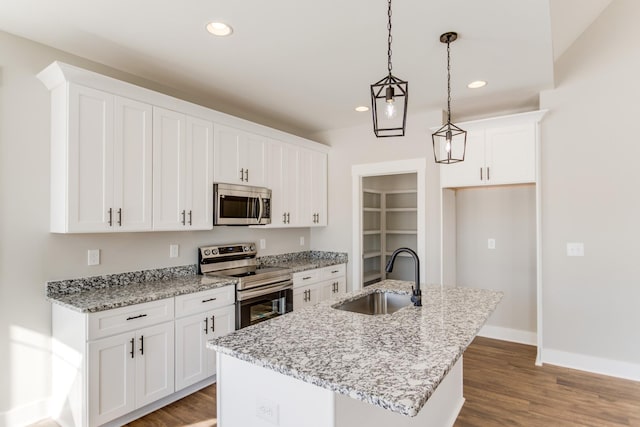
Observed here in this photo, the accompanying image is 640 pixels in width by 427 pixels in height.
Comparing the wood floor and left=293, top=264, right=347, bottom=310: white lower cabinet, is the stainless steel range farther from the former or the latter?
the wood floor

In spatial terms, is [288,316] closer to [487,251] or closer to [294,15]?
[294,15]

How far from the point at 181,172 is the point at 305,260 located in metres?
2.26

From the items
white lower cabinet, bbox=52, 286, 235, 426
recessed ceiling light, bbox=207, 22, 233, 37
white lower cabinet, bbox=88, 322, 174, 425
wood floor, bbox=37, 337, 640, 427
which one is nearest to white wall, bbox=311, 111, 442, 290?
wood floor, bbox=37, 337, 640, 427

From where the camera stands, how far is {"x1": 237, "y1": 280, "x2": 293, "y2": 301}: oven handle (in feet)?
10.6

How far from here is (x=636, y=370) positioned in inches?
125

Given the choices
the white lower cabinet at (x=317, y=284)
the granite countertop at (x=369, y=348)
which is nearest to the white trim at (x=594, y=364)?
the granite countertop at (x=369, y=348)

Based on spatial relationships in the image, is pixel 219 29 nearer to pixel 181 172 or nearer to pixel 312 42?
pixel 312 42

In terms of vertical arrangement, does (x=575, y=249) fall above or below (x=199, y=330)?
above

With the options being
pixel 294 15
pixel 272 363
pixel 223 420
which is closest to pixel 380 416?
pixel 272 363

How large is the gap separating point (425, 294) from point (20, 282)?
283cm

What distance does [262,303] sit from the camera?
350 centimetres

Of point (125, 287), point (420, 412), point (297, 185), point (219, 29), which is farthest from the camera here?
point (297, 185)

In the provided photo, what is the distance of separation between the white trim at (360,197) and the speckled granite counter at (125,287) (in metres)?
1.98

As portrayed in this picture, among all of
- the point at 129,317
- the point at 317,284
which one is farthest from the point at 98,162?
the point at 317,284
